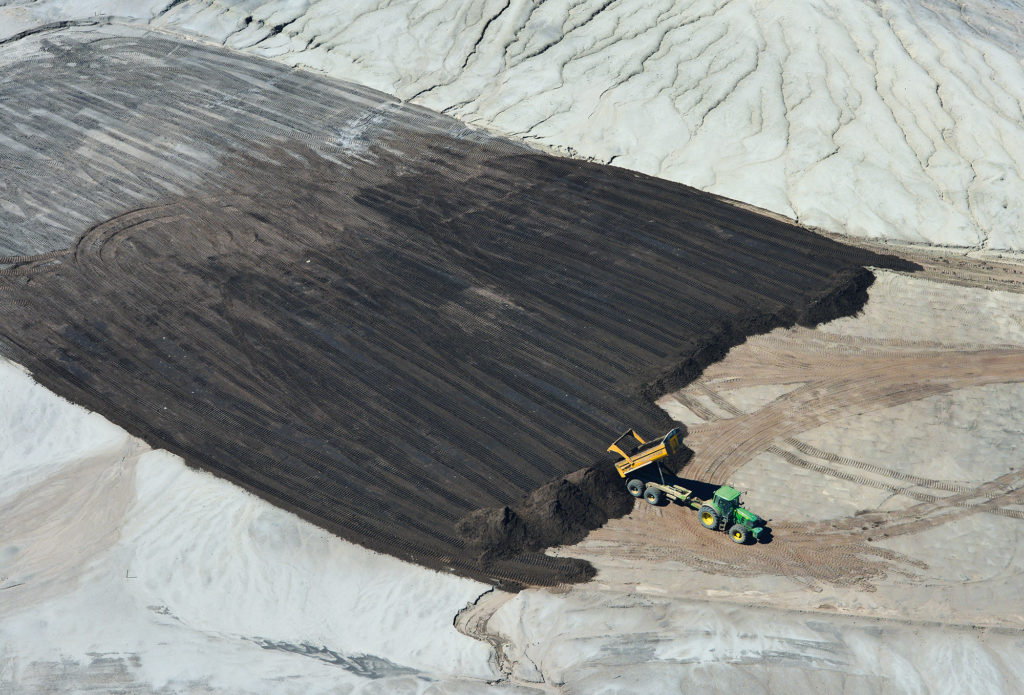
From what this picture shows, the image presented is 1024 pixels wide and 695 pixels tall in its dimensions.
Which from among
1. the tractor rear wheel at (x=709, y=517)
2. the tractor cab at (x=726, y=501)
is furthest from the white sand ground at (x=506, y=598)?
the tractor cab at (x=726, y=501)

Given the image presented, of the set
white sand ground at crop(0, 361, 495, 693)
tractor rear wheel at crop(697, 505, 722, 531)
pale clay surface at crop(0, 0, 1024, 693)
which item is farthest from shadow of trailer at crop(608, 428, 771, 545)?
white sand ground at crop(0, 361, 495, 693)

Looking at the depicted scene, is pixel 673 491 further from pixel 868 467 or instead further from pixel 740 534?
pixel 868 467

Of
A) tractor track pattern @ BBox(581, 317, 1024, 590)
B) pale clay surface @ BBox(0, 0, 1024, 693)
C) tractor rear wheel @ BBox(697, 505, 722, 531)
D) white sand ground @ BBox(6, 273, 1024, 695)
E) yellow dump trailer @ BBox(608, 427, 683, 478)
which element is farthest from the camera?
yellow dump trailer @ BBox(608, 427, 683, 478)

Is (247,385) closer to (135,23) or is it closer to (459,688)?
(459,688)

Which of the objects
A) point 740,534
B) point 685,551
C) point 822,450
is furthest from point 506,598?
point 822,450

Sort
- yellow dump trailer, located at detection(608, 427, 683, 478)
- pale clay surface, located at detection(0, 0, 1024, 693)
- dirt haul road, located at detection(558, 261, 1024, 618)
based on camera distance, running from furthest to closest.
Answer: yellow dump trailer, located at detection(608, 427, 683, 478) → dirt haul road, located at detection(558, 261, 1024, 618) → pale clay surface, located at detection(0, 0, 1024, 693)

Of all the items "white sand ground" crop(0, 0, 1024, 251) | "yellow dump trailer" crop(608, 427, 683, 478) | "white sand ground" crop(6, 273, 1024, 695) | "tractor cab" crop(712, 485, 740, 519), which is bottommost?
"white sand ground" crop(6, 273, 1024, 695)

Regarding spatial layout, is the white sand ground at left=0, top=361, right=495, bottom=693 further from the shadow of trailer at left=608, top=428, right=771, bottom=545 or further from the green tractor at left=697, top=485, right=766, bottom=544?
the green tractor at left=697, top=485, right=766, bottom=544

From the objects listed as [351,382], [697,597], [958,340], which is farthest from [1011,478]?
[351,382]
